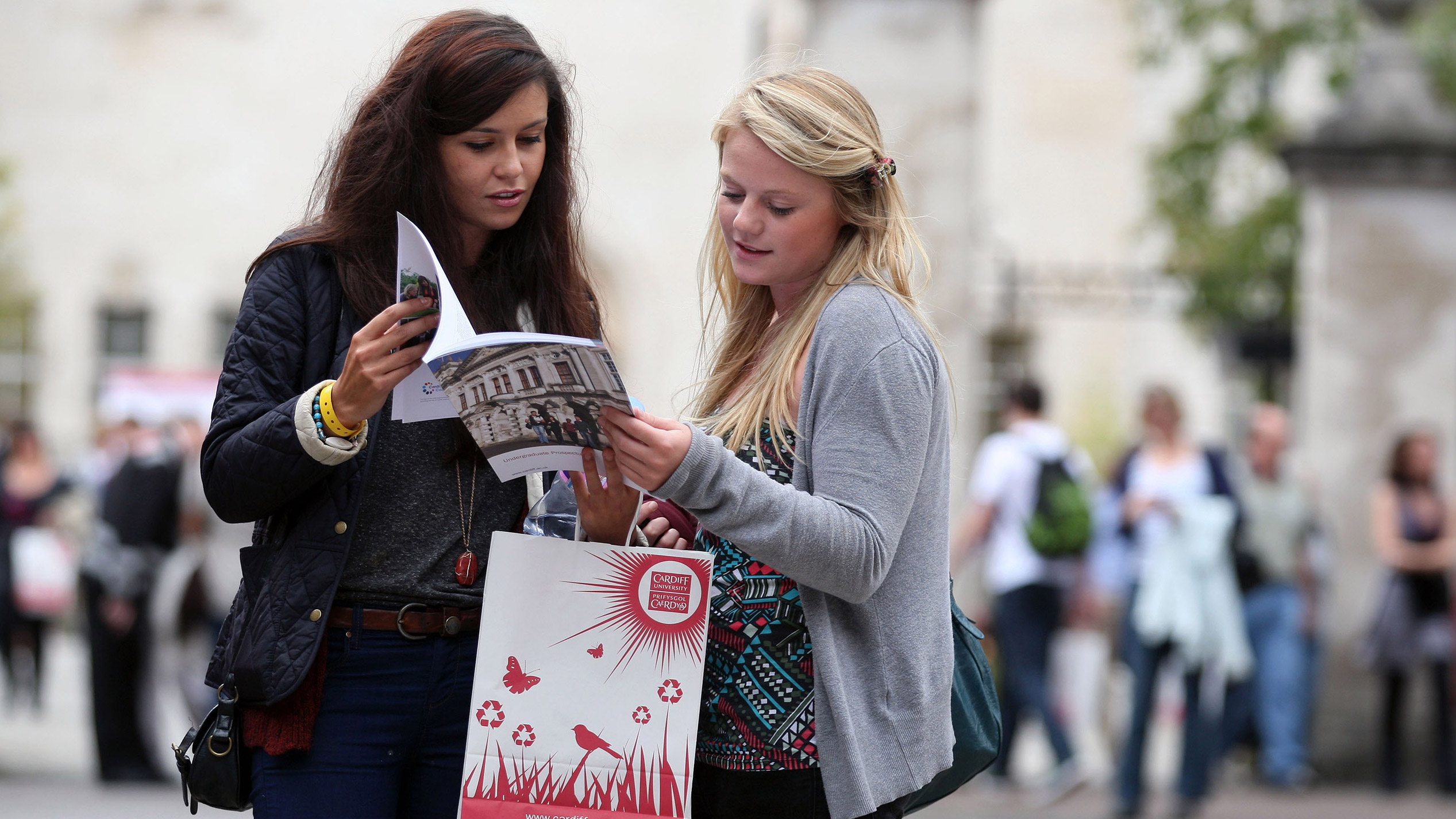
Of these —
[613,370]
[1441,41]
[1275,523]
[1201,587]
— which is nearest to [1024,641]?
[1201,587]

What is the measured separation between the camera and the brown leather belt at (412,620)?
2.48 meters

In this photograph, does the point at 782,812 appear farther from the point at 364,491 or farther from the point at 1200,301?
the point at 1200,301

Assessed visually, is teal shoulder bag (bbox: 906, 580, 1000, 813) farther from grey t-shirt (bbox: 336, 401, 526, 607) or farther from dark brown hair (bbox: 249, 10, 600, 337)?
dark brown hair (bbox: 249, 10, 600, 337)

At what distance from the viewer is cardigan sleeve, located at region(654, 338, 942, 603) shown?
2211 mm

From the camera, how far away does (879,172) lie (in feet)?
8.10

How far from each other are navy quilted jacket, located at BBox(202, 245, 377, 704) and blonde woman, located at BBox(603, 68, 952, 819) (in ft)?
1.64

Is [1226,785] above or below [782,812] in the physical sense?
below

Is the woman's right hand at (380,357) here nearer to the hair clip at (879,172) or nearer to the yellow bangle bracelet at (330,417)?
the yellow bangle bracelet at (330,417)

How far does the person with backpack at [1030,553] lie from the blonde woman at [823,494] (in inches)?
229

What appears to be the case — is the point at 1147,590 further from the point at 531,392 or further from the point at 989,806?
the point at 531,392

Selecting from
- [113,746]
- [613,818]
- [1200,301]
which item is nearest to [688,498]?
[613,818]

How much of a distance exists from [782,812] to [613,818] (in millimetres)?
256

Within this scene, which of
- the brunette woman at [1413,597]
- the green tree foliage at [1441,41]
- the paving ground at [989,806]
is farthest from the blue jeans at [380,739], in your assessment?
the green tree foliage at [1441,41]

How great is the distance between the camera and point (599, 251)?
80.2 feet
